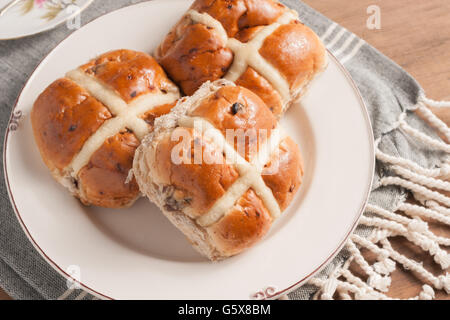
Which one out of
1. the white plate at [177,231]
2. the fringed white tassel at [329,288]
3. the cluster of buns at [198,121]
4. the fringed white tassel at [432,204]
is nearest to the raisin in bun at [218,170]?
the cluster of buns at [198,121]

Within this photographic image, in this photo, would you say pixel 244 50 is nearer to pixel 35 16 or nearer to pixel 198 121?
pixel 198 121

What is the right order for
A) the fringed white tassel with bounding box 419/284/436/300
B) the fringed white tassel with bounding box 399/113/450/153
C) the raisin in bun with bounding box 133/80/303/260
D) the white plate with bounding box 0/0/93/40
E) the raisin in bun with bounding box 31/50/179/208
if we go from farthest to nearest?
1. the white plate with bounding box 0/0/93/40
2. the fringed white tassel with bounding box 399/113/450/153
3. the fringed white tassel with bounding box 419/284/436/300
4. the raisin in bun with bounding box 31/50/179/208
5. the raisin in bun with bounding box 133/80/303/260

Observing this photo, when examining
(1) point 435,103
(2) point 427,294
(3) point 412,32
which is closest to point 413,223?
(2) point 427,294

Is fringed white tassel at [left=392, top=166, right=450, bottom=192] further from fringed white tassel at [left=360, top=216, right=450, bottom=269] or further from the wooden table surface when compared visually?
the wooden table surface

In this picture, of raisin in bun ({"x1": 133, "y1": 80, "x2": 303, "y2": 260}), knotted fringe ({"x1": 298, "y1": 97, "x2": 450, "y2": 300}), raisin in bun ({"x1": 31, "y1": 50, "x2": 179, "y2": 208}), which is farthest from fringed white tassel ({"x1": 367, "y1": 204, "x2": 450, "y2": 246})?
raisin in bun ({"x1": 31, "y1": 50, "x2": 179, "y2": 208})

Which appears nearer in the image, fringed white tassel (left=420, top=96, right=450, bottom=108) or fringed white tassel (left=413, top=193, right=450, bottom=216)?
fringed white tassel (left=413, top=193, right=450, bottom=216)

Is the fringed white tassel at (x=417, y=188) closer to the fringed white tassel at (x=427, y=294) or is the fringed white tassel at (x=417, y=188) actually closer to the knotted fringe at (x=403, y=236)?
the knotted fringe at (x=403, y=236)

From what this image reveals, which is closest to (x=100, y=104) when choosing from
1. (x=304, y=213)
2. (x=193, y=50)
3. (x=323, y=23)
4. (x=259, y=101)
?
(x=193, y=50)
